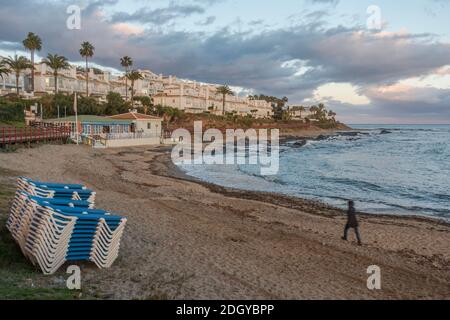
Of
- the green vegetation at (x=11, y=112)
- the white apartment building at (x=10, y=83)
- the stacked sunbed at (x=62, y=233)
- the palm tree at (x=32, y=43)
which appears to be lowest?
the stacked sunbed at (x=62, y=233)

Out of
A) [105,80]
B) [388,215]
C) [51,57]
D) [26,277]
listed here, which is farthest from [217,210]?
[105,80]

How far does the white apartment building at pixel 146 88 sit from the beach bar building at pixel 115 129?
2396cm

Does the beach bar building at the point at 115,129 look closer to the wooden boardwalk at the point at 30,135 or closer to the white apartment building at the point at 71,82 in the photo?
the wooden boardwalk at the point at 30,135

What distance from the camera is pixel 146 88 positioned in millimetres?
114375

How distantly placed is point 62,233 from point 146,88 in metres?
111

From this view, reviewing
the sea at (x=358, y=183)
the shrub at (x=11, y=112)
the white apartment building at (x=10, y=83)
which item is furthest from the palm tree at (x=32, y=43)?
the sea at (x=358, y=183)

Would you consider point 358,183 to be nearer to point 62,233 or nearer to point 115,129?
point 62,233

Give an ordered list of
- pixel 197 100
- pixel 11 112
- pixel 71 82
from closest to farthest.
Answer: pixel 11 112 < pixel 71 82 < pixel 197 100

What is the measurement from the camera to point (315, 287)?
8.20m

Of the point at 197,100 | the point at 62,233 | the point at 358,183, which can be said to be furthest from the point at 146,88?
the point at 62,233
